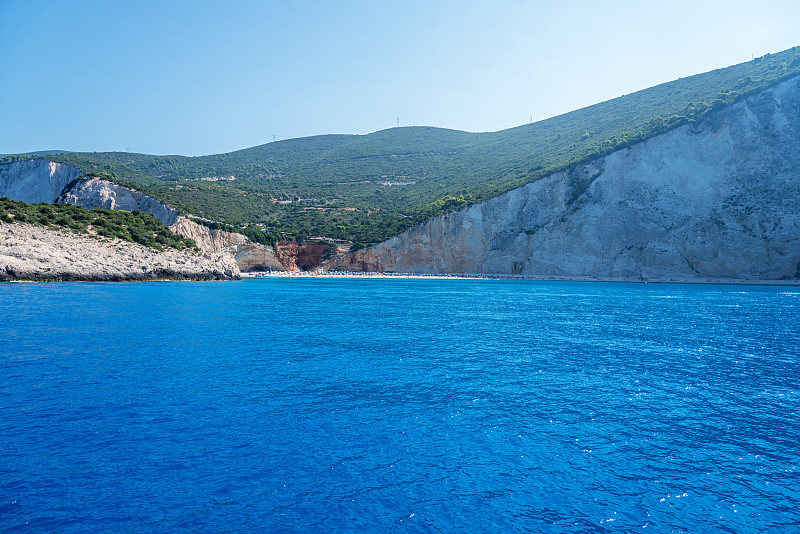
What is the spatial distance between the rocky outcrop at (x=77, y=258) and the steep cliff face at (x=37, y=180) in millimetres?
41323

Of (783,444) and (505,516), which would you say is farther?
(783,444)

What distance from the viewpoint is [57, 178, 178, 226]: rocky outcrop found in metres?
64.0

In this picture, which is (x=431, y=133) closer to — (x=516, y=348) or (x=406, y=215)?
(x=406, y=215)

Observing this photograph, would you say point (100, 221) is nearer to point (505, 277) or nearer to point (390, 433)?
point (505, 277)

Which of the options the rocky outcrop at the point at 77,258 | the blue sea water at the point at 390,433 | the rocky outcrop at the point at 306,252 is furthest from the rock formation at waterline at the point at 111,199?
the blue sea water at the point at 390,433

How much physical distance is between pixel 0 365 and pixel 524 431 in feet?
50.6

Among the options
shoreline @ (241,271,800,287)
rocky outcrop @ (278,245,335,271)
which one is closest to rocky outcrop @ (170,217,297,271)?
rocky outcrop @ (278,245,335,271)

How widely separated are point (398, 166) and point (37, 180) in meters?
75.8

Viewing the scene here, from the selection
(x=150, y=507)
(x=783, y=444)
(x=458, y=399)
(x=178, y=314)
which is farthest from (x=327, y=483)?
(x=178, y=314)

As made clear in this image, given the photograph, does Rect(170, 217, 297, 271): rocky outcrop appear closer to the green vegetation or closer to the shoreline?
the shoreline

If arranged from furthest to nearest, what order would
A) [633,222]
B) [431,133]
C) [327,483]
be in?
1. [431,133]
2. [633,222]
3. [327,483]

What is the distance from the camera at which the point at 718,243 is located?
56375mm

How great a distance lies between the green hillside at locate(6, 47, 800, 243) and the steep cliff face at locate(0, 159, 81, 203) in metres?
3.71

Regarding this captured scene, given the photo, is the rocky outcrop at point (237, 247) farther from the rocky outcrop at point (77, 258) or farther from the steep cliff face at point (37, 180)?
the steep cliff face at point (37, 180)
